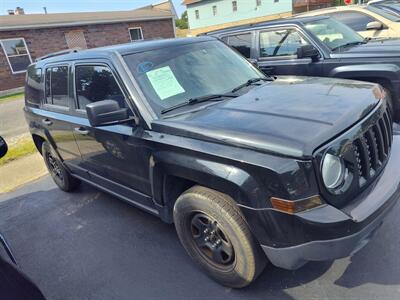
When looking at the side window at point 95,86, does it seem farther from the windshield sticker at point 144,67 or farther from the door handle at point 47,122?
the door handle at point 47,122

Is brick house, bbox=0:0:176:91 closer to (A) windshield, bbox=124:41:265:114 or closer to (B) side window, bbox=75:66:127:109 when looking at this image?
(B) side window, bbox=75:66:127:109

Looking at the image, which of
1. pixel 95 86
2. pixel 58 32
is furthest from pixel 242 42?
pixel 58 32

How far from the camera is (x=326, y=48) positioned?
5.12 metres

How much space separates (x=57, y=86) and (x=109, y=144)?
1.33m

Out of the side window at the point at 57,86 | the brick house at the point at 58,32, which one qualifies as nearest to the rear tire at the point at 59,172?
the side window at the point at 57,86

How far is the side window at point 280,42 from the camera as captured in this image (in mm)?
5438

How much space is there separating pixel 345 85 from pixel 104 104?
2.06 m

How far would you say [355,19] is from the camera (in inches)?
303

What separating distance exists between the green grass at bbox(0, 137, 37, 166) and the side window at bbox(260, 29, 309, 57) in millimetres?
5393

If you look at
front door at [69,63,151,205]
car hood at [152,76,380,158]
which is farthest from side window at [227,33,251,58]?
front door at [69,63,151,205]

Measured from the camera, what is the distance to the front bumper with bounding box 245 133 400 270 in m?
1.93

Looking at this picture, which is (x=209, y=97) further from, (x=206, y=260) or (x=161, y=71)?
(x=206, y=260)

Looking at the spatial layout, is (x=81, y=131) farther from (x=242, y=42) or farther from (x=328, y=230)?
(x=242, y=42)

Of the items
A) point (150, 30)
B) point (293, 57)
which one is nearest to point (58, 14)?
point (150, 30)
